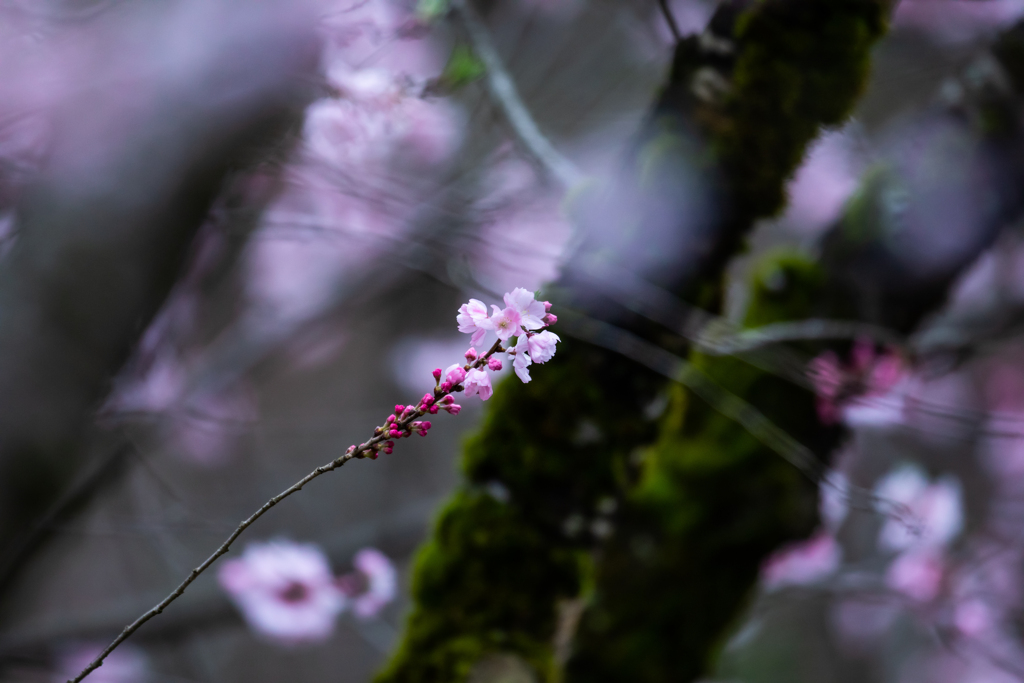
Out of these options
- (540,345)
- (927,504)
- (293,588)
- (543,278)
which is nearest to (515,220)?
(543,278)

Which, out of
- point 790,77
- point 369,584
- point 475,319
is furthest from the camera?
point 369,584

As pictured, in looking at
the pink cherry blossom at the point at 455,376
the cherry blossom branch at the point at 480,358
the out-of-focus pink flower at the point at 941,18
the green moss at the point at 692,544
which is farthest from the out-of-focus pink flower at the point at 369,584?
the out-of-focus pink flower at the point at 941,18

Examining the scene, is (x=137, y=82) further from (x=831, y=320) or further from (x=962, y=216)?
(x=962, y=216)

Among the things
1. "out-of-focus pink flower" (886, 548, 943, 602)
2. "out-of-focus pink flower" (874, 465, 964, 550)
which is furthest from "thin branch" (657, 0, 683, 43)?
"out-of-focus pink flower" (886, 548, 943, 602)

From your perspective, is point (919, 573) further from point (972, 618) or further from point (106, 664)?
point (106, 664)

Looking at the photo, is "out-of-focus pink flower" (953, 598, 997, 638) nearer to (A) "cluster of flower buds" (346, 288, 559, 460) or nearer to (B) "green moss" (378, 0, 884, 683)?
(B) "green moss" (378, 0, 884, 683)

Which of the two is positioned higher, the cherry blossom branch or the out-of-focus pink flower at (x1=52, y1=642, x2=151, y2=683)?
the cherry blossom branch

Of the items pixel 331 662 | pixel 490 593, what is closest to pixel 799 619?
pixel 331 662
